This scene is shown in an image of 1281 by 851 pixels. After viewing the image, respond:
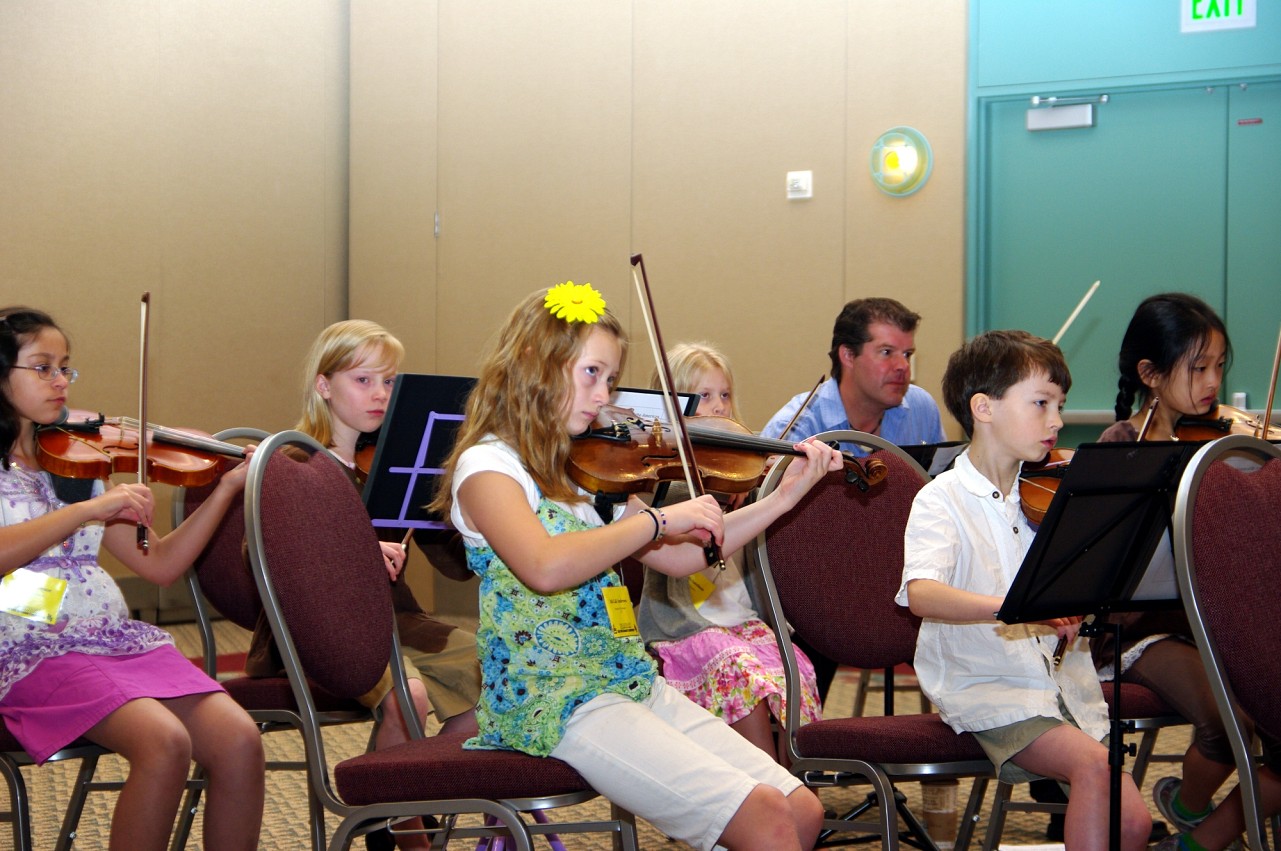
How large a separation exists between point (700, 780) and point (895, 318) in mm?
2136

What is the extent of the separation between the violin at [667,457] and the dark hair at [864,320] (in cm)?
120

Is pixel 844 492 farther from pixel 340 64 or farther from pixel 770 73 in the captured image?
pixel 340 64

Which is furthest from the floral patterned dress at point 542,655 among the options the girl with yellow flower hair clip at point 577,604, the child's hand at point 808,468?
the child's hand at point 808,468

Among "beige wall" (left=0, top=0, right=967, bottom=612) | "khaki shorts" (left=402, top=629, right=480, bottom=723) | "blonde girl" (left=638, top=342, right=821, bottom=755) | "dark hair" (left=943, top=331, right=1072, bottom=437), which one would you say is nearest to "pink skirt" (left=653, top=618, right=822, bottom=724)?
"blonde girl" (left=638, top=342, right=821, bottom=755)

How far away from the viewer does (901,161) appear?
4.95m

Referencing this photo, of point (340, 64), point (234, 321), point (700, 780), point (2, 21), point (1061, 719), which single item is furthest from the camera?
point (340, 64)

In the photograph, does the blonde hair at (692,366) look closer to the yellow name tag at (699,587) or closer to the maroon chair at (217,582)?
the yellow name tag at (699,587)

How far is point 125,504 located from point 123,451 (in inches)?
13.1

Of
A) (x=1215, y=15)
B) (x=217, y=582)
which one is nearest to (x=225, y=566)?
(x=217, y=582)

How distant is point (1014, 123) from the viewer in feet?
16.0

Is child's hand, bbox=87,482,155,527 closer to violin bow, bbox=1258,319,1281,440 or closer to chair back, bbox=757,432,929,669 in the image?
chair back, bbox=757,432,929,669

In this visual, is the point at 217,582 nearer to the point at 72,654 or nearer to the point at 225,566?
the point at 225,566

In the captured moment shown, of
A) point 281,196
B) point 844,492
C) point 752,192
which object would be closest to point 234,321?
point 281,196

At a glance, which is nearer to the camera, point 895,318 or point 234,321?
point 895,318
